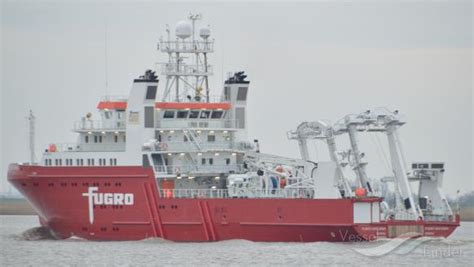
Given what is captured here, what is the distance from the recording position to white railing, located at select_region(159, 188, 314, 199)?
215 feet

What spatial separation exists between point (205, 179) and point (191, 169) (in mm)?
995

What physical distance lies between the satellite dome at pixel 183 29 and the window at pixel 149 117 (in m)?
3.53

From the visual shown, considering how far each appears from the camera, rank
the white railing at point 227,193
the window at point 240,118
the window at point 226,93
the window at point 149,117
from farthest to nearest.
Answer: the window at point 226,93 → the window at point 240,118 → the window at point 149,117 → the white railing at point 227,193

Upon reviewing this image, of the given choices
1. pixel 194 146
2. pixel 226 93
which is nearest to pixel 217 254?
pixel 194 146

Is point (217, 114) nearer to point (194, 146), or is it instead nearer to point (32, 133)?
point (194, 146)

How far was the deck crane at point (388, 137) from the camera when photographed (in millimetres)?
66000

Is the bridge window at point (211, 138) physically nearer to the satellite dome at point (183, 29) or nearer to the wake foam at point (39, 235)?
the satellite dome at point (183, 29)

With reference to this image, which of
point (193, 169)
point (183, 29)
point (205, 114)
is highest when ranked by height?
point (183, 29)

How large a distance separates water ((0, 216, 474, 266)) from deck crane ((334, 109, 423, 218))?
2.74 m

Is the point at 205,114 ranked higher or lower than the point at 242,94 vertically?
lower

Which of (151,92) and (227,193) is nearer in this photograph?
(227,193)

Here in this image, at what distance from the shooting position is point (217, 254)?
201ft

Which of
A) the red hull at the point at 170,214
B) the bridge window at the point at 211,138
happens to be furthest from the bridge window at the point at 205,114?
the red hull at the point at 170,214

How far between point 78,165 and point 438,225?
1386cm
